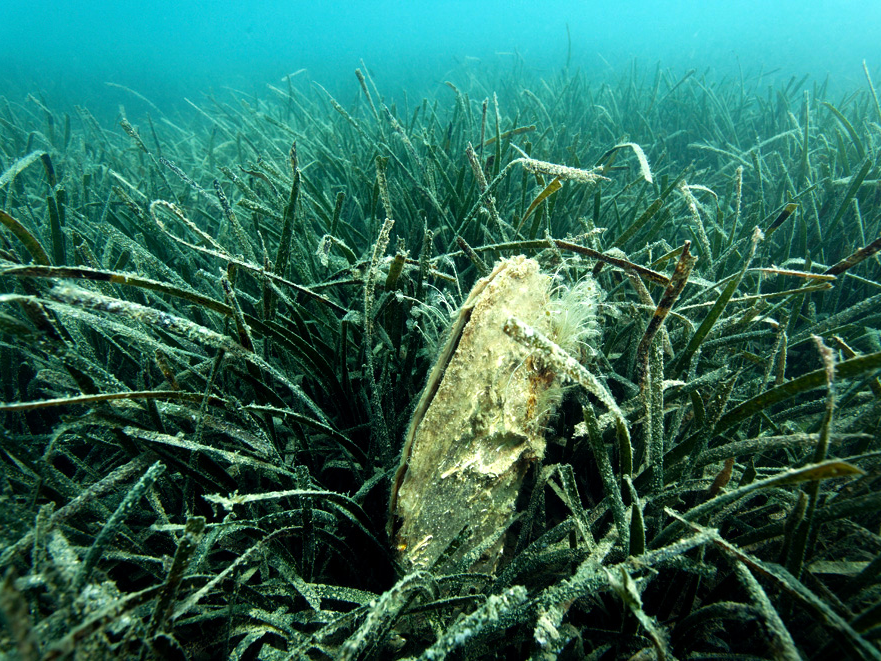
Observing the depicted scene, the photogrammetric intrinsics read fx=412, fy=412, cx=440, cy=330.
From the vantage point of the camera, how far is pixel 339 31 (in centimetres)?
6738

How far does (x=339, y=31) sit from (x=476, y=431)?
84181 millimetres

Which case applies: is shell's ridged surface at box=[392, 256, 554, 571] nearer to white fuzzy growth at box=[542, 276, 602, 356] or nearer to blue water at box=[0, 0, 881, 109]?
white fuzzy growth at box=[542, 276, 602, 356]

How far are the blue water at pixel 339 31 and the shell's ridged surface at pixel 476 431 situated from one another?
2017 centimetres

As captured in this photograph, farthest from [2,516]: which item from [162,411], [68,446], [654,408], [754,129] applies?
[754,129]

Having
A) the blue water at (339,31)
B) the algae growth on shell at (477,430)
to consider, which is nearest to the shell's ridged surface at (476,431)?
the algae growth on shell at (477,430)

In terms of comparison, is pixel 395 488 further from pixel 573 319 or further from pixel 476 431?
pixel 573 319

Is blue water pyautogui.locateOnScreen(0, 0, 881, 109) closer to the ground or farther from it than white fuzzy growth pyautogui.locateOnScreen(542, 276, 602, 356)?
farther from it

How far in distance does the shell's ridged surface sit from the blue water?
20.2 metres

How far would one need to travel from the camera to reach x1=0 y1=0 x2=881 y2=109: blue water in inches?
985

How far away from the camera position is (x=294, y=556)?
1133mm

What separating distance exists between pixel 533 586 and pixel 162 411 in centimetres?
113

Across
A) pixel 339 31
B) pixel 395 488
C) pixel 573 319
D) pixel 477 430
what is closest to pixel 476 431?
pixel 477 430

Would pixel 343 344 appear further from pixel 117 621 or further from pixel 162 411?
pixel 117 621

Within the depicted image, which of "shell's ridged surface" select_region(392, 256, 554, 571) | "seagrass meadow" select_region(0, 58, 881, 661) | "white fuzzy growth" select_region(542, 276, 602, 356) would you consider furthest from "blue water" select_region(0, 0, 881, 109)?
"shell's ridged surface" select_region(392, 256, 554, 571)
